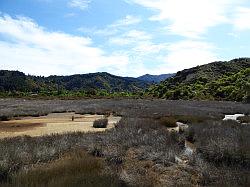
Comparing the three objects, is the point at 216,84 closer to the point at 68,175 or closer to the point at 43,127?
the point at 43,127

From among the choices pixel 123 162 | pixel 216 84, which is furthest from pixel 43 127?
pixel 216 84

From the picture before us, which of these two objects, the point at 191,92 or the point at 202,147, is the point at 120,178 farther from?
the point at 191,92

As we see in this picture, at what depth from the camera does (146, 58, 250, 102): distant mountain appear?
271 feet

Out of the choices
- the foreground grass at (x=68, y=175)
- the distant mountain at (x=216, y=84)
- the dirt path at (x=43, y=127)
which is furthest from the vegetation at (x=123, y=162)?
the distant mountain at (x=216, y=84)

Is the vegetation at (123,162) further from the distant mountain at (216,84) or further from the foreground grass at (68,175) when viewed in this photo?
the distant mountain at (216,84)

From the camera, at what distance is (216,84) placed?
103 m

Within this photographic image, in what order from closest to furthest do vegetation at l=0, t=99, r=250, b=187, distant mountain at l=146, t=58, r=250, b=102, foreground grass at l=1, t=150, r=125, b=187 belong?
foreground grass at l=1, t=150, r=125, b=187, vegetation at l=0, t=99, r=250, b=187, distant mountain at l=146, t=58, r=250, b=102

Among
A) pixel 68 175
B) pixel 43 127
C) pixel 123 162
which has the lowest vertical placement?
pixel 43 127

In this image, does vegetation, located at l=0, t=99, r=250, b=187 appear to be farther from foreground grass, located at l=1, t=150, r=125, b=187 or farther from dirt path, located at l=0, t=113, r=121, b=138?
dirt path, located at l=0, t=113, r=121, b=138

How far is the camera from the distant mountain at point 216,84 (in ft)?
271

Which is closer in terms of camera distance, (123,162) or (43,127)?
(123,162)

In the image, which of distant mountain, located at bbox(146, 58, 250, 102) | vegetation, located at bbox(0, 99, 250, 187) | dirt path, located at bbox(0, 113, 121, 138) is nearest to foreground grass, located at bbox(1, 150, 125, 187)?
vegetation, located at bbox(0, 99, 250, 187)

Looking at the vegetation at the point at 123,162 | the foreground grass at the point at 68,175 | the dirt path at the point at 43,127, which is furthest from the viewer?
the dirt path at the point at 43,127

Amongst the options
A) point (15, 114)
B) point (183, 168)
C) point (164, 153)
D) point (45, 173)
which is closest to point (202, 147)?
point (164, 153)
